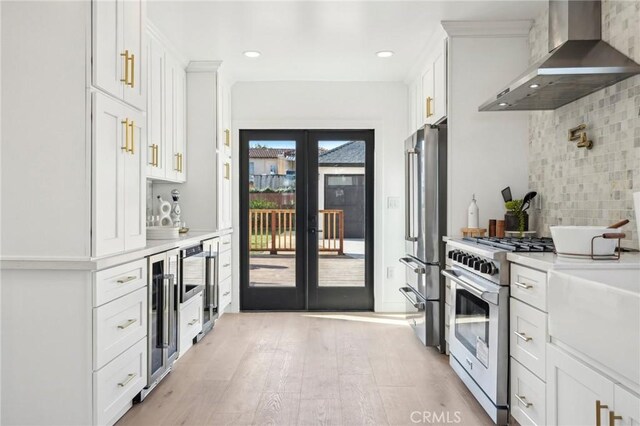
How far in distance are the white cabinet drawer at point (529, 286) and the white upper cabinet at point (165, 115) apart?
2552 millimetres

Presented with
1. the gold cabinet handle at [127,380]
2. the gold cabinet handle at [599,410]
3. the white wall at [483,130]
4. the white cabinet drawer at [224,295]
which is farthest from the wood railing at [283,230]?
the gold cabinet handle at [599,410]

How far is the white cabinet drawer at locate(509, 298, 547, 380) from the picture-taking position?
198cm

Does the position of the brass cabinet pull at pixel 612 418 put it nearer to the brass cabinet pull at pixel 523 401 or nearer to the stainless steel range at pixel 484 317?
the brass cabinet pull at pixel 523 401

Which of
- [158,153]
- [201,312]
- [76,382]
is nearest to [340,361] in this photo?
[201,312]

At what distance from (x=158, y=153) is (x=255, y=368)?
1771 millimetres

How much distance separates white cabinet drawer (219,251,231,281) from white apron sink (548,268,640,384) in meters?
3.23

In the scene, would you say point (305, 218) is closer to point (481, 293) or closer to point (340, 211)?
point (340, 211)

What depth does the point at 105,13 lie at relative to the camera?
2172mm

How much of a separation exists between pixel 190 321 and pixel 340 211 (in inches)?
81.2

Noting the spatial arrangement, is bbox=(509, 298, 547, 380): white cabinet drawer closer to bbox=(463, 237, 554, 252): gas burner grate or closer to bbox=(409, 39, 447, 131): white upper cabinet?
bbox=(463, 237, 554, 252): gas burner grate

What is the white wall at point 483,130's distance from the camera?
3.38 metres

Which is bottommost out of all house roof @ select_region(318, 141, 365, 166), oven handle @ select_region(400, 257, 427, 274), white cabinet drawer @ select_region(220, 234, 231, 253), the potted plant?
oven handle @ select_region(400, 257, 427, 274)

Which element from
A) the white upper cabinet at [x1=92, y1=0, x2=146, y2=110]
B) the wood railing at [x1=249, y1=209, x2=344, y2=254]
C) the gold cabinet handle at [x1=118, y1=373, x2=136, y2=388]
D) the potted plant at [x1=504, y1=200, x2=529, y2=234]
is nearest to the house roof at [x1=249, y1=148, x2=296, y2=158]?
the wood railing at [x1=249, y1=209, x2=344, y2=254]

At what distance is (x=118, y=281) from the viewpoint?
2.23 meters
